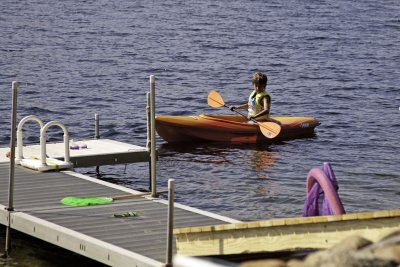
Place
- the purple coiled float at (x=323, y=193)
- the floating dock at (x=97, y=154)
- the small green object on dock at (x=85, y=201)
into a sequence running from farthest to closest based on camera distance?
the floating dock at (x=97, y=154)
the small green object on dock at (x=85, y=201)
the purple coiled float at (x=323, y=193)

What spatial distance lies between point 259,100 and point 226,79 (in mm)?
12407

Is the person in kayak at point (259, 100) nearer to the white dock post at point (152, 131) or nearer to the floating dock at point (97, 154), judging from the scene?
the floating dock at point (97, 154)

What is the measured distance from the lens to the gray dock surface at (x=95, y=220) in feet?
38.3

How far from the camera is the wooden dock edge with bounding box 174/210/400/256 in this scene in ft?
28.3

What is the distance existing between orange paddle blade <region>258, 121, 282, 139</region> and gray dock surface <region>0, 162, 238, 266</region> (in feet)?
24.4

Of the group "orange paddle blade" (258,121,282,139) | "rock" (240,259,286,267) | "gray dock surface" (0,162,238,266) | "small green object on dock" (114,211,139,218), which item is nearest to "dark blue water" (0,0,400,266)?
"orange paddle blade" (258,121,282,139)

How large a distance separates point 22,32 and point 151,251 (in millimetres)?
34074

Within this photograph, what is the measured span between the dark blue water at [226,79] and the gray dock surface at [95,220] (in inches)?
139

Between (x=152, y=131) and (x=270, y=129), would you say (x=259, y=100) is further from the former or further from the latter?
(x=152, y=131)

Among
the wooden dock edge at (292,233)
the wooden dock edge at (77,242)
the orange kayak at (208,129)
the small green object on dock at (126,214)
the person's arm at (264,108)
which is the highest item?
the wooden dock edge at (292,233)

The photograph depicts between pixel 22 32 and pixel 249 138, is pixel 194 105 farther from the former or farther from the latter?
pixel 22 32

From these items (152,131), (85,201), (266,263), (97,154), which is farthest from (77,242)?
(97,154)

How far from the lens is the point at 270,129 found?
22.0 metres

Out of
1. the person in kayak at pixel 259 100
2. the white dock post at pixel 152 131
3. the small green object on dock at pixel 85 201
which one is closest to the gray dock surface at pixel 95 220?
the small green object on dock at pixel 85 201
